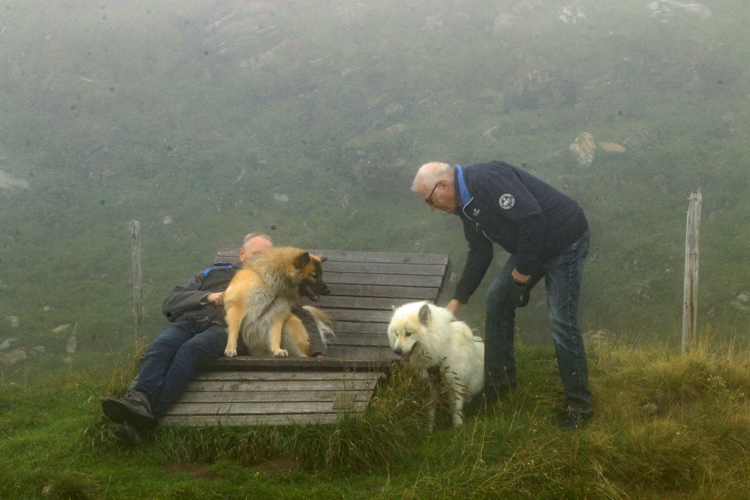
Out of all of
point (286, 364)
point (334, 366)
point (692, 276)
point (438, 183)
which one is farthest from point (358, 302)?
point (692, 276)

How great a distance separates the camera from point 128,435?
4055 mm

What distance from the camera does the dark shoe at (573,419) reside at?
14.5ft

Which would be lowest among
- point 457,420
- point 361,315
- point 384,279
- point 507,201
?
point 457,420

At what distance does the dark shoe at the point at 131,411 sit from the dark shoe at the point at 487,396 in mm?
2605

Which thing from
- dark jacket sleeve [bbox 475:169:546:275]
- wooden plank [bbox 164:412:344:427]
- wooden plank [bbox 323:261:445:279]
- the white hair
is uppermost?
the white hair

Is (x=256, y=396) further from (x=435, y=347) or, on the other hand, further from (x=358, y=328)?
(x=358, y=328)

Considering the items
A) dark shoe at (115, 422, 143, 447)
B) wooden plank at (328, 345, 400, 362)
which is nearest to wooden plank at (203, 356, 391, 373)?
wooden plank at (328, 345, 400, 362)

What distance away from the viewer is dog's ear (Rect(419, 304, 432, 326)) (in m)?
4.62

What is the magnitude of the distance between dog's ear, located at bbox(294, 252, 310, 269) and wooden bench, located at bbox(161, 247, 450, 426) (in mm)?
840

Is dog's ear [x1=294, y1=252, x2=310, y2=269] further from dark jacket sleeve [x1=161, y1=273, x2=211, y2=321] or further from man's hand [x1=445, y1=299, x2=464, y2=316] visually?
man's hand [x1=445, y1=299, x2=464, y2=316]

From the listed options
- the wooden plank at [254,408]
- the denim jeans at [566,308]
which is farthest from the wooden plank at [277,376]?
the denim jeans at [566,308]

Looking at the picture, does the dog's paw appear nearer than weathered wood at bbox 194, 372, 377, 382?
Yes

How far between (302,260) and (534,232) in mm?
2308

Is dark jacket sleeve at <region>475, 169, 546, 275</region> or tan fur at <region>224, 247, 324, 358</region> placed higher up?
dark jacket sleeve at <region>475, 169, 546, 275</region>
